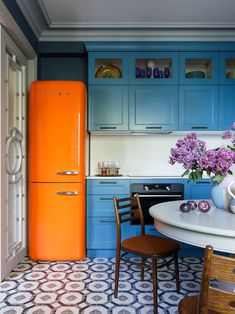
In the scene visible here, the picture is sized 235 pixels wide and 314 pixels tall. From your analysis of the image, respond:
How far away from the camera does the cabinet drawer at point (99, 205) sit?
2.99 metres

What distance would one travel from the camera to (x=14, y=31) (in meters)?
2.46

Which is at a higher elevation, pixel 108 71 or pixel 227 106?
pixel 108 71

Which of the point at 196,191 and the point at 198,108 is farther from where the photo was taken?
the point at 198,108

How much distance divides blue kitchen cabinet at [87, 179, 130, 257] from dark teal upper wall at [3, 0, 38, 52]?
5.87 ft

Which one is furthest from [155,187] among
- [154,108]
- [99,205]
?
[154,108]

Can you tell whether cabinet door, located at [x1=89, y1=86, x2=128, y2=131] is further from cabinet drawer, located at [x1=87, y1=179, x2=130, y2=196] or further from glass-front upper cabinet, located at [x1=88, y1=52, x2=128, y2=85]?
cabinet drawer, located at [x1=87, y1=179, x2=130, y2=196]

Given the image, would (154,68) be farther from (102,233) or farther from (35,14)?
(102,233)

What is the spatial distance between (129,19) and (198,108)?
4.40 feet

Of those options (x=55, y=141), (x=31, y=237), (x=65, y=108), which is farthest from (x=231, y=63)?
(x=31, y=237)

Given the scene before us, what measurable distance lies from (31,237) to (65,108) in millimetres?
1462

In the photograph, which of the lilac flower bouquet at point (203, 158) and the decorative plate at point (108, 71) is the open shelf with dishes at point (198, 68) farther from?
the lilac flower bouquet at point (203, 158)

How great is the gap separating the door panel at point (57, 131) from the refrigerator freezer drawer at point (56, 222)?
4.8 inches

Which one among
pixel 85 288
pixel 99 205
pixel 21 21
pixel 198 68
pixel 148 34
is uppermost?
pixel 148 34

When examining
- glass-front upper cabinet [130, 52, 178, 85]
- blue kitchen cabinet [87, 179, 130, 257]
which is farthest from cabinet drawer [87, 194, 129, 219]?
glass-front upper cabinet [130, 52, 178, 85]
